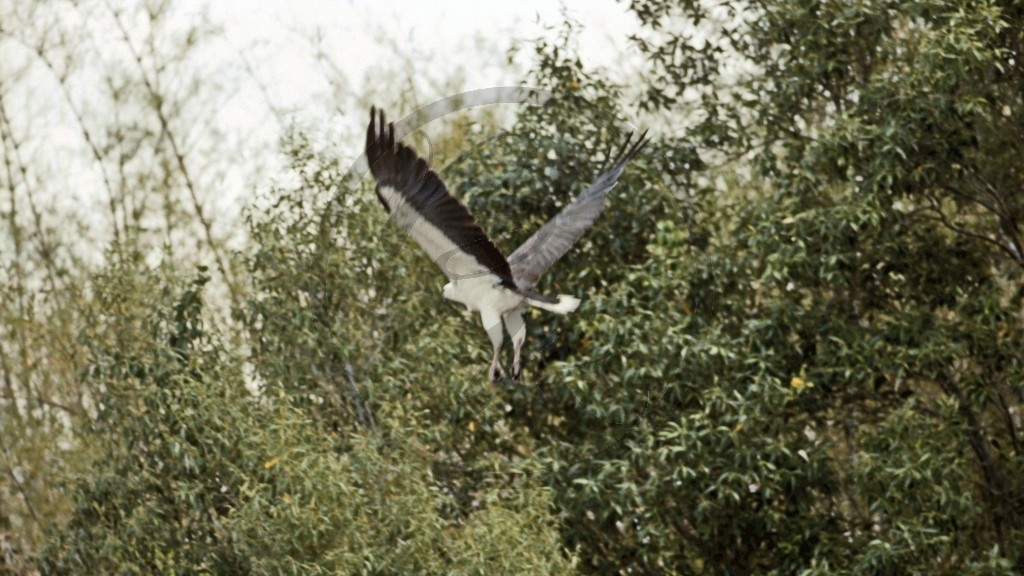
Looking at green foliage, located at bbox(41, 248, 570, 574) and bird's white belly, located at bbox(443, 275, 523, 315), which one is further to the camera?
green foliage, located at bbox(41, 248, 570, 574)

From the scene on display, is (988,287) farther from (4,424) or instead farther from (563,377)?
(4,424)

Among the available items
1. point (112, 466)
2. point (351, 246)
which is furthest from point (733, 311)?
point (112, 466)

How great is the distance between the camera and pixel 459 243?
3641 millimetres

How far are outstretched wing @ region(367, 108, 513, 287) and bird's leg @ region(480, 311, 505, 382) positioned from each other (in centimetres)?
27

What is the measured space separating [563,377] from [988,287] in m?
1.47

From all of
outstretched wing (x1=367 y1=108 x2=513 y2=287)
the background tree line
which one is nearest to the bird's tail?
outstretched wing (x1=367 y1=108 x2=513 y2=287)

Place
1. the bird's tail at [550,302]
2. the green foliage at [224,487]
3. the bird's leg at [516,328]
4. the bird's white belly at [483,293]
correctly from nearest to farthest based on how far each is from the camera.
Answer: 1. the bird's white belly at [483,293]
2. the bird's tail at [550,302]
3. the bird's leg at [516,328]
4. the green foliage at [224,487]

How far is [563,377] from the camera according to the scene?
18.7 ft

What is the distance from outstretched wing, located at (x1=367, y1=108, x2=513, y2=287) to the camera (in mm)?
3453

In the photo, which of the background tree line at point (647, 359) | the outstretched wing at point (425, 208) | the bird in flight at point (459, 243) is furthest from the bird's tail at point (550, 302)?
the background tree line at point (647, 359)

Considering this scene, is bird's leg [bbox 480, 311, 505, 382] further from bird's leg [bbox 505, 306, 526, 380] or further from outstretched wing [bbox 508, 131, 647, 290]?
outstretched wing [bbox 508, 131, 647, 290]

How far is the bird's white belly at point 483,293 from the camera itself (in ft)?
12.4

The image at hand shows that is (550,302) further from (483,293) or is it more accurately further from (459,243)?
(459,243)

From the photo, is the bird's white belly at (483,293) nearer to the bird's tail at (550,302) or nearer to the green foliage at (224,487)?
the bird's tail at (550,302)
